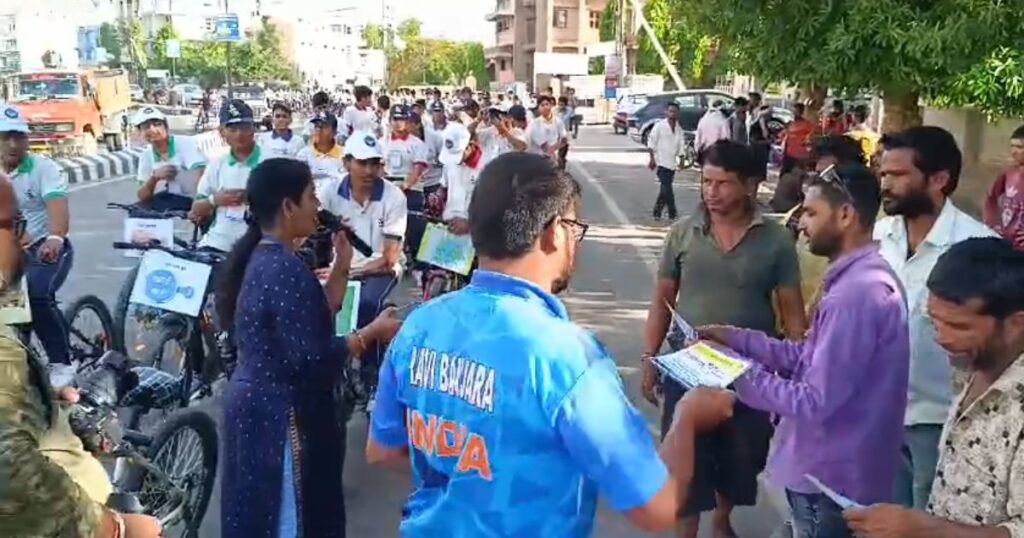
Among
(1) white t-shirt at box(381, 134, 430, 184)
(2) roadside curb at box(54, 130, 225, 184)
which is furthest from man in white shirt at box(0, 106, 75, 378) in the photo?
(2) roadside curb at box(54, 130, 225, 184)

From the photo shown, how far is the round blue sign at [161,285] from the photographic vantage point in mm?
5625

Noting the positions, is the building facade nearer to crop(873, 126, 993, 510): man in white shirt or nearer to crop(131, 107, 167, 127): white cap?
crop(131, 107, 167, 127): white cap

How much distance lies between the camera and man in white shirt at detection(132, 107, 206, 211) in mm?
7332

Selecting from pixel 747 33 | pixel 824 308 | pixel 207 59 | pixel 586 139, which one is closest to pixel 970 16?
pixel 747 33

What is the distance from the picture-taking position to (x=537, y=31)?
263 ft

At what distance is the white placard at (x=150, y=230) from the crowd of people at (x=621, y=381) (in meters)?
1.30

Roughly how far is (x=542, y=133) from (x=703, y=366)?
12690mm

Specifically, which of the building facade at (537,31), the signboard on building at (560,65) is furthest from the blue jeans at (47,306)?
the building facade at (537,31)

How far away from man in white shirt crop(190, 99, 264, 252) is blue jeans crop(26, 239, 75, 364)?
35.1 inches

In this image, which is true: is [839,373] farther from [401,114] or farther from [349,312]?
[401,114]

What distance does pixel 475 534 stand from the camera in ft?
6.46

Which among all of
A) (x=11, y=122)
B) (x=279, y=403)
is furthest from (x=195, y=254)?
(x=279, y=403)

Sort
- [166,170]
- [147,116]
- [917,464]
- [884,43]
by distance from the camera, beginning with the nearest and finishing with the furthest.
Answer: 1. [917,464]
2. [884,43]
3. [147,116]
4. [166,170]

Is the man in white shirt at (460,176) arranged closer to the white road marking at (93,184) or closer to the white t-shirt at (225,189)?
the white t-shirt at (225,189)
